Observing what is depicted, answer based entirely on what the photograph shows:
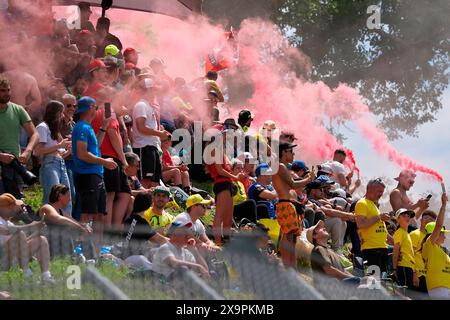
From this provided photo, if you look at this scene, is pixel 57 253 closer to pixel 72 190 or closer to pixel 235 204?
pixel 72 190

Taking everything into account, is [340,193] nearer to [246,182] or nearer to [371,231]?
[246,182]

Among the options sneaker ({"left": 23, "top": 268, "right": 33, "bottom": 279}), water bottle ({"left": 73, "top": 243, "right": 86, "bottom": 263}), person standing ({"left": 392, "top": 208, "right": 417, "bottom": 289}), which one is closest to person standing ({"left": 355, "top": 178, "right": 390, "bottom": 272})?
person standing ({"left": 392, "top": 208, "right": 417, "bottom": 289})

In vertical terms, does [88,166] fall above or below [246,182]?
below

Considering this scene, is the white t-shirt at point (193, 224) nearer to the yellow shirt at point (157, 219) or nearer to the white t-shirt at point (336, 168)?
the yellow shirt at point (157, 219)

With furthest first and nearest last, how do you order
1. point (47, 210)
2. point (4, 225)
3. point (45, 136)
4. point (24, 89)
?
point (24, 89) → point (45, 136) → point (47, 210) → point (4, 225)

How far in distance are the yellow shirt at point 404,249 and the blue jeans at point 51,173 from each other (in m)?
4.13

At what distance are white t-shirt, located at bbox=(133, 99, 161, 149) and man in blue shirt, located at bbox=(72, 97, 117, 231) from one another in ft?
6.21

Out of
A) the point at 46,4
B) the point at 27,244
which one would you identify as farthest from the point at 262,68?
the point at 27,244

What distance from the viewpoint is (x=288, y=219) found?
11023 millimetres

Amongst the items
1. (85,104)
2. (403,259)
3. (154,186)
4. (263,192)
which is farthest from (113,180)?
(403,259)

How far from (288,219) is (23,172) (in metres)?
2.68

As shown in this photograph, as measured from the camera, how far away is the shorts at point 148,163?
1248 centimetres
